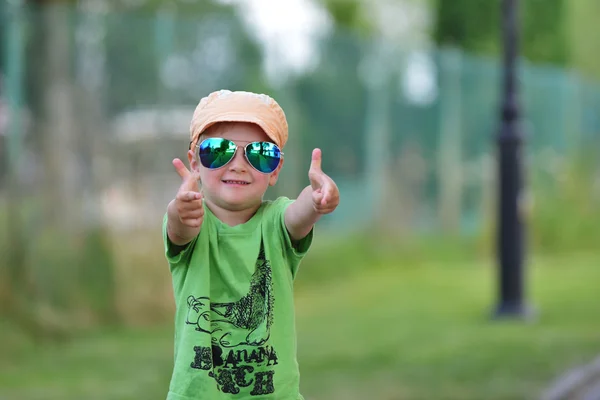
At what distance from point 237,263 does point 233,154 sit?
339 millimetres

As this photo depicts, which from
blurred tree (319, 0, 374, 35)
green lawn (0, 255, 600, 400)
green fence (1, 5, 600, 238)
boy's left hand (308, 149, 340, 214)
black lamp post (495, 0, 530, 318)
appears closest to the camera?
boy's left hand (308, 149, 340, 214)

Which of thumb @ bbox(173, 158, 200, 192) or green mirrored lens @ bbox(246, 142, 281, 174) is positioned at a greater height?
green mirrored lens @ bbox(246, 142, 281, 174)

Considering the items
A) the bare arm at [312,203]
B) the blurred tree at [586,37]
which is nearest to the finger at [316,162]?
the bare arm at [312,203]

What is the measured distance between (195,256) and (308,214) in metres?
0.37

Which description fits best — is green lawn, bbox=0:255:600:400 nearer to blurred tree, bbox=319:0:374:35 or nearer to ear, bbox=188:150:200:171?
ear, bbox=188:150:200:171

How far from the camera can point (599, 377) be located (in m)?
6.54

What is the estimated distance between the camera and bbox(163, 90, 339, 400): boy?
2826 millimetres

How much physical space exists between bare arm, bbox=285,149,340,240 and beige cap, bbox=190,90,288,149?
6.8 inches

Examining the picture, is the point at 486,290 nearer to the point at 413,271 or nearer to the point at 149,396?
the point at 413,271

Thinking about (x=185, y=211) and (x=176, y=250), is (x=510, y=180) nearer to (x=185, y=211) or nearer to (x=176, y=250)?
(x=176, y=250)

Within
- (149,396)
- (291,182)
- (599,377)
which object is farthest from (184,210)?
(291,182)

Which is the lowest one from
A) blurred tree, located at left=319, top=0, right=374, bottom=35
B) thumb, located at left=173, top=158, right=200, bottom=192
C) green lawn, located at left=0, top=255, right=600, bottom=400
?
thumb, located at left=173, top=158, right=200, bottom=192

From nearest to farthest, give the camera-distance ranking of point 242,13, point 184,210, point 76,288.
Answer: point 184,210 → point 76,288 → point 242,13

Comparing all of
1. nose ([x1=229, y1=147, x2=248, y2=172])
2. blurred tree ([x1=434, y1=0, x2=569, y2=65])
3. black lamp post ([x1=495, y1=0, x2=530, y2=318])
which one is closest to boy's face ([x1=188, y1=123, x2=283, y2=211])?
nose ([x1=229, y1=147, x2=248, y2=172])
